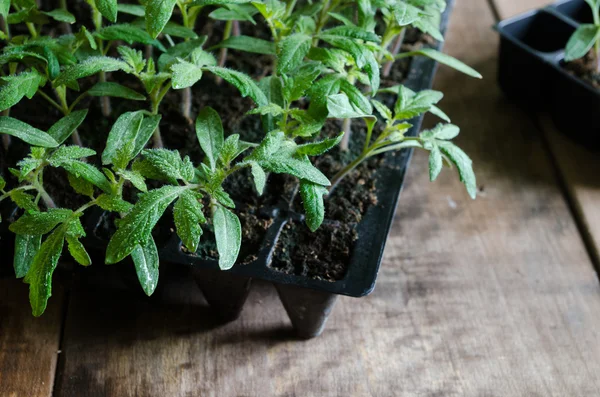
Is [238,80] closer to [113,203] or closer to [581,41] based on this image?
[113,203]

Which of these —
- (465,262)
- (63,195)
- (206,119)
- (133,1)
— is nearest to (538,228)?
(465,262)

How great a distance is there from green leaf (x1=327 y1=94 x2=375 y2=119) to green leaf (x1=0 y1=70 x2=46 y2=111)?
353 millimetres

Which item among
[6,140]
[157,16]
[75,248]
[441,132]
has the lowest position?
[6,140]

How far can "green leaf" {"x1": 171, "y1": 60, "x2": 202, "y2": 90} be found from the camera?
72 cm

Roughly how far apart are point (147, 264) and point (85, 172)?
5.0 inches

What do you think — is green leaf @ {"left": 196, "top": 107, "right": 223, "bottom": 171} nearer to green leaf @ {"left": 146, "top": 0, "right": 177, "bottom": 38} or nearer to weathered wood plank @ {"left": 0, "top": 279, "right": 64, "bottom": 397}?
green leaf @ {"left": 146, "top": 0, "right": 177, "bottom": 38}

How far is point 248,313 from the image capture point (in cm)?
95

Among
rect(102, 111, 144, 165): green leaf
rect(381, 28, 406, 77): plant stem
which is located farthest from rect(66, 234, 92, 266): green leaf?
rect(381, 28, 406, 77): plant stem

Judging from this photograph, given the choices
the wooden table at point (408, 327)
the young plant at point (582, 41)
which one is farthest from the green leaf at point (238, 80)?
the young plant at point (582, 41)

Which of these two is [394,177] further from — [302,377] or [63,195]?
[63,195]

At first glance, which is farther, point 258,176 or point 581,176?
point 581,176

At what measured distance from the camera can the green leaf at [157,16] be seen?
28.4 inches

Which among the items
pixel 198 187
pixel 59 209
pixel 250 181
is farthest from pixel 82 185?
pixel 250 181

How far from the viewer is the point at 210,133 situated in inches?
33.2
